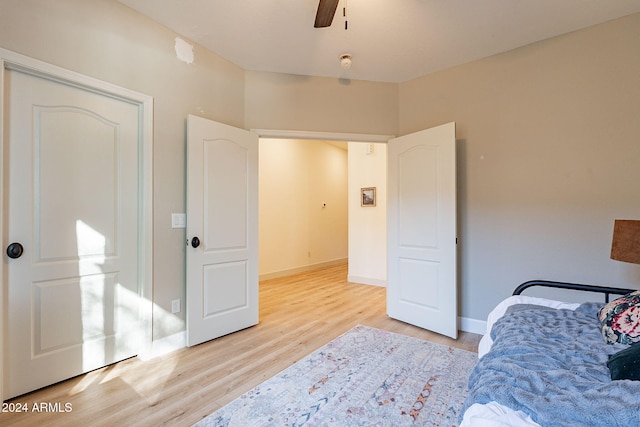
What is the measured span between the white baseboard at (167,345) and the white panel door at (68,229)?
0.39 feet

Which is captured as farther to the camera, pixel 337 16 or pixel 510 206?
pixel 510 206

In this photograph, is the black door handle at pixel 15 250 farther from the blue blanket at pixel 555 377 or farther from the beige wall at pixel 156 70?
the blue blanket at pixel 555 377

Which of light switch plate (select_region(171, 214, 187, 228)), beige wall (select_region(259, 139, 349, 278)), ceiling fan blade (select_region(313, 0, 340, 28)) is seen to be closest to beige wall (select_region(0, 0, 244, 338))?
light switch plate (select_region(171, 214, 187, 228))

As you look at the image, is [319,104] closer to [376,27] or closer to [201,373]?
[376,27]

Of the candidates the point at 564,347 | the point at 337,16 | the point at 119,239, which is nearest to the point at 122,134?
the point at 119,239

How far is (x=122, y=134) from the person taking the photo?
236 cm

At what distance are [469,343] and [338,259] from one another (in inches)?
179

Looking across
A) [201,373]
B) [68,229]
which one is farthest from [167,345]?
[68,229]

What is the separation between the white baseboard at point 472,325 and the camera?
299 cm

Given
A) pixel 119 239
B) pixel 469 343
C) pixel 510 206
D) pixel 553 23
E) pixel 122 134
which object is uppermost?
pixel 553 23

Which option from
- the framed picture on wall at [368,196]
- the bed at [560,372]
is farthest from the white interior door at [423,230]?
the framed picture on wall at [368,196]

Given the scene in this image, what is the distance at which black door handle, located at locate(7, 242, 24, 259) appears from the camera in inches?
71.8

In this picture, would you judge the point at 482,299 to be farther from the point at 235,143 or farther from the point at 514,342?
the point at 235,143

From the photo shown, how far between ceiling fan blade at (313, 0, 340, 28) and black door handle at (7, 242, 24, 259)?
2.37 meters
